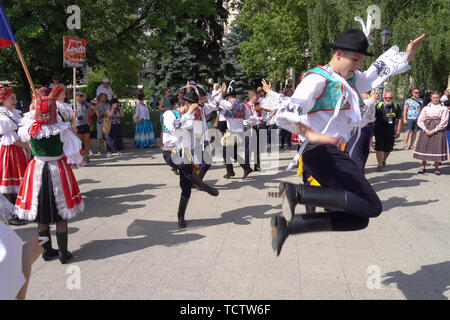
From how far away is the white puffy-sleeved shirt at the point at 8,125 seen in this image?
588cm

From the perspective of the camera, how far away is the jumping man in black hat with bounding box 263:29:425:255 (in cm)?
319

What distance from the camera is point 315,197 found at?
10.5ft

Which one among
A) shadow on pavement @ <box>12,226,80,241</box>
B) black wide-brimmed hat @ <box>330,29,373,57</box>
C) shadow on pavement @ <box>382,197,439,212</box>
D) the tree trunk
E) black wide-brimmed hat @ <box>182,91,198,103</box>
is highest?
the tree trunk

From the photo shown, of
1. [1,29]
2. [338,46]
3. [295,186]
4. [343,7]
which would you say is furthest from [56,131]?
[343,7]

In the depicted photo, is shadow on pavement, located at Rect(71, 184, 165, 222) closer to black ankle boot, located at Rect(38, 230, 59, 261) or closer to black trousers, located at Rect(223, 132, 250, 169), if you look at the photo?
black ankle boot, located at Rect(38, 230, 59, 261)

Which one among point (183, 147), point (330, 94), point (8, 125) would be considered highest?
point (330, 94)

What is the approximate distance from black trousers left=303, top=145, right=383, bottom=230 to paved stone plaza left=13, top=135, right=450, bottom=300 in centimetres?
86

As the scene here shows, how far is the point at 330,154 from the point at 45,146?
3154mm

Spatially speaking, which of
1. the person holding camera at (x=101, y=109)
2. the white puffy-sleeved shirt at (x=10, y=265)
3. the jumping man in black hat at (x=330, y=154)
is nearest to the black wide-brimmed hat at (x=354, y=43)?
the jumping man in black hat at (x=330, y=154)

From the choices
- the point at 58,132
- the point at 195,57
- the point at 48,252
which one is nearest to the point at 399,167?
the point at 58,132

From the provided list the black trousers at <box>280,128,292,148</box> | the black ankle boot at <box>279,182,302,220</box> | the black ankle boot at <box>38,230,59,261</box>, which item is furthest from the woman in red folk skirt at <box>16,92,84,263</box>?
the black trousers at <box>280,128,292,148</box>

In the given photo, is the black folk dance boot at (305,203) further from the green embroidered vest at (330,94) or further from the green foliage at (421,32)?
the green foliage at (421,32)

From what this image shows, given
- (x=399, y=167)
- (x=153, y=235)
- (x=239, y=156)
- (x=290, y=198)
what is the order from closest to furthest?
(x=290, y=198)
(x=153, y=235)
(x=239, y=156)
(x=399, y=167)

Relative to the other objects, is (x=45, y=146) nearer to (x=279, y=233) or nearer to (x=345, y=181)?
(x=279, y=233)
